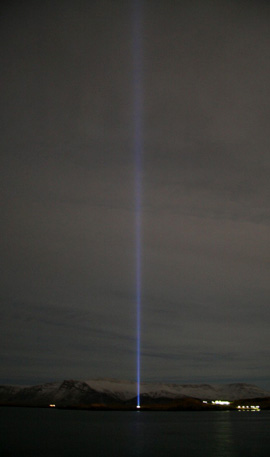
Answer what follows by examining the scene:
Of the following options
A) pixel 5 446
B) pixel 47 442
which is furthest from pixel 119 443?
pixel 5 446

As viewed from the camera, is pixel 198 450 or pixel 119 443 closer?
pixel 198 450

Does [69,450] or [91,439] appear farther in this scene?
[91,439]

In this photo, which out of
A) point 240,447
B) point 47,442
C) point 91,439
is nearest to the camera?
point 240,447

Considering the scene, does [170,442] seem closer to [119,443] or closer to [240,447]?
[119,443]

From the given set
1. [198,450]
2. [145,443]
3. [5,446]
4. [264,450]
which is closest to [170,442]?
[145,443]

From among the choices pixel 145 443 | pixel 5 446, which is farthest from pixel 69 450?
pixel 145 443

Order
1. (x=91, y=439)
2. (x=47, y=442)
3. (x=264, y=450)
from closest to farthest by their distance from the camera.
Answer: (x=264, y=450) < (x=47, y=442) < (x=91, y=439)

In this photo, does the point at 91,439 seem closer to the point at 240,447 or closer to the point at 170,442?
the point at 170,442

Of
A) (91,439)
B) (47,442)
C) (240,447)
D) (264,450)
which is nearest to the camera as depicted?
(264,450)

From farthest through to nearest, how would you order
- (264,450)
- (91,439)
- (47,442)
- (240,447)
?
(91,439) → (47,442) → (240,447) → (264,450)
